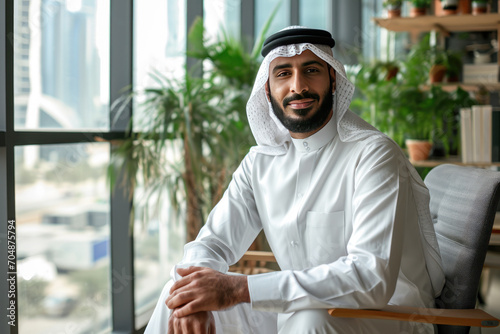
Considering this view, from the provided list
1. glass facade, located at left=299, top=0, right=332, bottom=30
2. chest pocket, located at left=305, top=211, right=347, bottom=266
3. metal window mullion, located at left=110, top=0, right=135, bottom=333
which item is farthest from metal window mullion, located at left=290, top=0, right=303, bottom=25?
chest pocket, located at left=305, top=211, right=347, bottom=266

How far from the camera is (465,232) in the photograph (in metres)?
1.63

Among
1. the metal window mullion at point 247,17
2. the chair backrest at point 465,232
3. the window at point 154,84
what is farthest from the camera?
the metal window mullion at point 247,17

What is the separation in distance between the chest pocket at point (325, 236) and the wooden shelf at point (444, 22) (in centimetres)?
Answer: 236

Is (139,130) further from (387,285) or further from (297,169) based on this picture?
(387,285)

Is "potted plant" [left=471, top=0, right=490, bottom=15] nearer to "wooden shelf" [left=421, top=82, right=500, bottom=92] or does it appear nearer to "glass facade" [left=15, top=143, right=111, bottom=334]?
"wooden shelf" [left=421, top=82, right=500, bottom=92]

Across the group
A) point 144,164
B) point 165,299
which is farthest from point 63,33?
point 165,299

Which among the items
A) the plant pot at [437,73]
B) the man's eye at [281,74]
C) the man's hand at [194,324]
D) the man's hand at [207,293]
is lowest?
the man's hand at [194,324]

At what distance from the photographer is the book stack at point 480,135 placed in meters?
3.01

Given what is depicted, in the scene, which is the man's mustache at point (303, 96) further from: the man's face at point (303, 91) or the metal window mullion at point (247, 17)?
the metal window mullion at point (247, 17)

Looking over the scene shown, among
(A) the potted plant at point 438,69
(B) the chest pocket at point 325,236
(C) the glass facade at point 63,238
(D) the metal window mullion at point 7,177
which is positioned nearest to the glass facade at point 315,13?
(A) the potted plant at point 438,69

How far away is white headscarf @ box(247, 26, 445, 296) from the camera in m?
1.62

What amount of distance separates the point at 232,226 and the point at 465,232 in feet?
2.42

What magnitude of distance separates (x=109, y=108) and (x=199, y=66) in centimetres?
67

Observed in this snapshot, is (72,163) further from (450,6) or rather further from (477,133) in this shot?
(450,6)
